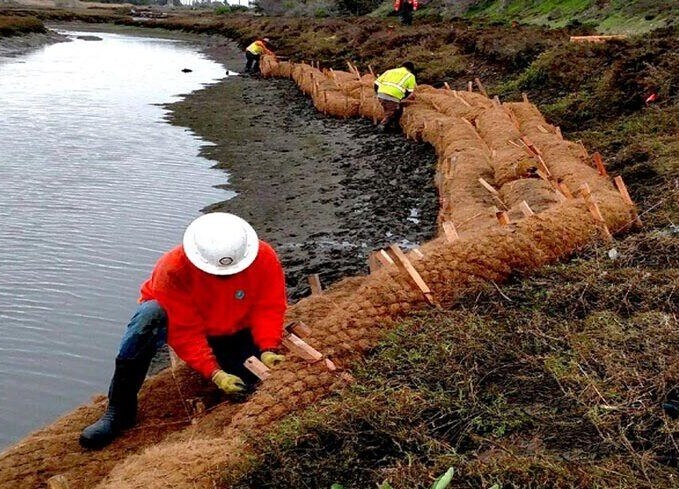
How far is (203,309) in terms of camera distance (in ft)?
14.8

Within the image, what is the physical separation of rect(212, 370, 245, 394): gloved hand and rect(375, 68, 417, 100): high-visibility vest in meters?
11.5

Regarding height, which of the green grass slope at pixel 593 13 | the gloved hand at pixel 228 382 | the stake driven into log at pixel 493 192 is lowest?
→ the gloved hand at pixel 228 382

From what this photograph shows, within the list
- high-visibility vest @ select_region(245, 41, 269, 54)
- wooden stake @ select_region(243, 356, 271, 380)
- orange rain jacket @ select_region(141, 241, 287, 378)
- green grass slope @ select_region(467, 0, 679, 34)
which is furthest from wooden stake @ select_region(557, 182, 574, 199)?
high-visibility vest @ select_region(245, 41, 269, 54)

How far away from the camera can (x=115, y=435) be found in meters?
4.35

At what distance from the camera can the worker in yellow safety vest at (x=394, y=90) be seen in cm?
1501

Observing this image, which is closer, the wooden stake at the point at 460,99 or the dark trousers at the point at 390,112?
the wooden stake at the point at 460,99

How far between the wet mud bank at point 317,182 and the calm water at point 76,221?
33.9 inches

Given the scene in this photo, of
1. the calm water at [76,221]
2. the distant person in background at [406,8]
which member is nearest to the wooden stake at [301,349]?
the calm water at [76,221]

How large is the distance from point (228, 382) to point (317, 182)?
25.8 feet

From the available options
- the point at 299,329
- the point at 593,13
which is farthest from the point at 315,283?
the point at 593,13

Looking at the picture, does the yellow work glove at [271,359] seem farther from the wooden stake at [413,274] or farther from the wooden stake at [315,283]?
the wooden stake at [315,283]

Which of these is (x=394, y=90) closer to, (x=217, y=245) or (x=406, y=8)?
(x=217, y=245)

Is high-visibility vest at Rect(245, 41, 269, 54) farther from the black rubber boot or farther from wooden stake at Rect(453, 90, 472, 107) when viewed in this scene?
the black rubber boot

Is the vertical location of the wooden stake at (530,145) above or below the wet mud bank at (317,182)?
above
